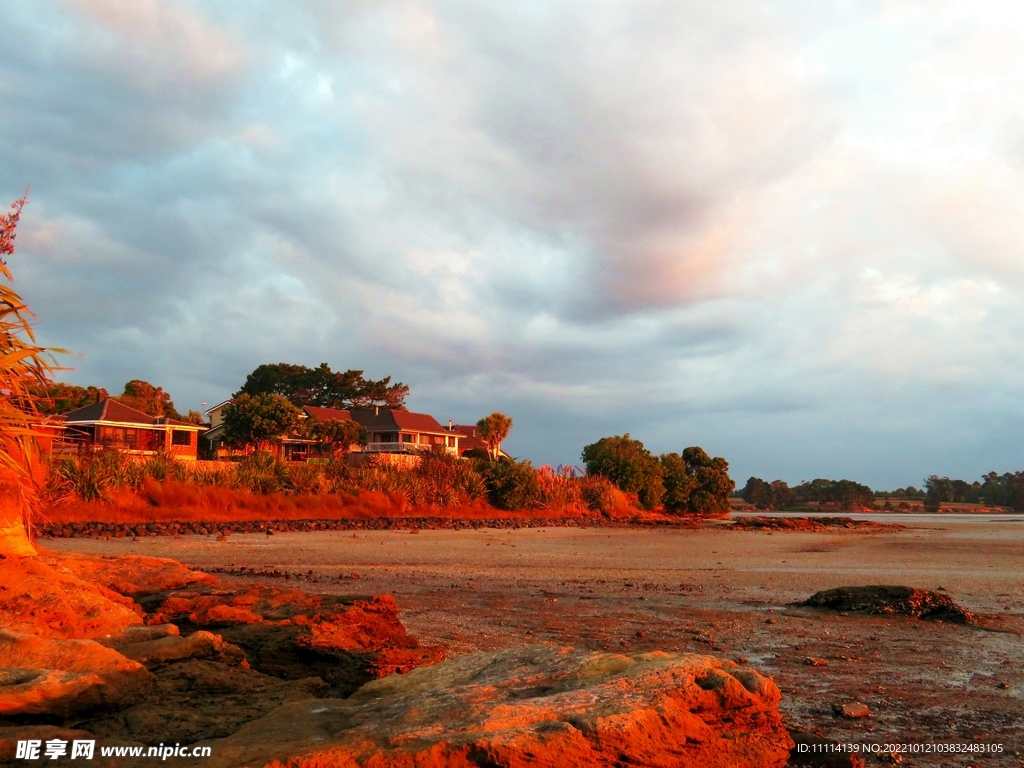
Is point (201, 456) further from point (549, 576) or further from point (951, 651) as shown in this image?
point (951, 651)

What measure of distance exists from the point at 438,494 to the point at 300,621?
30588mm

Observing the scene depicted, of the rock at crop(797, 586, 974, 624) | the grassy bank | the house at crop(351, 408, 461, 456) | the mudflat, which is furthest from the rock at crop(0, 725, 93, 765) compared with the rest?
the house at crop(351, 408, 461, 456)

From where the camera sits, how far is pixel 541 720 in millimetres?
3059

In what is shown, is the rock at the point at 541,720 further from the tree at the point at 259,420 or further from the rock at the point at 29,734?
the tree at the point at 259,420

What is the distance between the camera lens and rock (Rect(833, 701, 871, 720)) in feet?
15.3

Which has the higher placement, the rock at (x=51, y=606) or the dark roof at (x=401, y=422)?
the dark roof at (x=401, y=422)

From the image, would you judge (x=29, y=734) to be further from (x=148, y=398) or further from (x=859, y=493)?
(x=859, y=493)

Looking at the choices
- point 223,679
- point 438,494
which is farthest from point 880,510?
Result: point 223,679

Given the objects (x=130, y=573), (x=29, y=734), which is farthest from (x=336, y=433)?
(x=29, y=734)

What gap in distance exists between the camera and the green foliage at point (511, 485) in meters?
39.0

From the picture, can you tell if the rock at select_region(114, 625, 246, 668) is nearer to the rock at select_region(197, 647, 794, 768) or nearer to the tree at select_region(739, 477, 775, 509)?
the rock at select_region(197, 647, 794, 768)

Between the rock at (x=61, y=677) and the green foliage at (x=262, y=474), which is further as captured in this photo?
the green foliage at (x=262, y=474)

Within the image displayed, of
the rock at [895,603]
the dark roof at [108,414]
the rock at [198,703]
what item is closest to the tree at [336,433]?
the dark roof at [108,414]

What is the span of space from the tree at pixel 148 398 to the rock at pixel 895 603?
66.3 m
